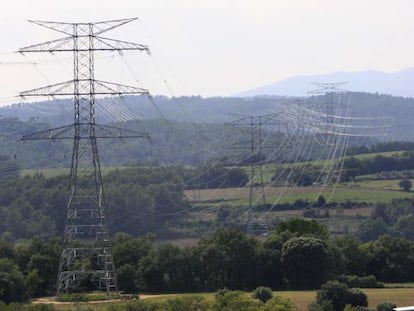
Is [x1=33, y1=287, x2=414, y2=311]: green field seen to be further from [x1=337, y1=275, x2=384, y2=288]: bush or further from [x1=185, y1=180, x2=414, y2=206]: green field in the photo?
[x1=185, y1=180, x2=414, y2=206]: green field

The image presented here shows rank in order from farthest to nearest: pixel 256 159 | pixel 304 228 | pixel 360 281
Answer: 1. pixel 256 159
2. pixel 304 228
3. pixel 360 281

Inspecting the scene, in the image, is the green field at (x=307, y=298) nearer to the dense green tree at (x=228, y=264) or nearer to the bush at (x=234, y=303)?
the bush at (x=234, y=303)

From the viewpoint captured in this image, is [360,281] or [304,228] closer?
[360,281]

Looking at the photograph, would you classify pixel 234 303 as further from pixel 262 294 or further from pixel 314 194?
pixel 314 194

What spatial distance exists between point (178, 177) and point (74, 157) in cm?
10133

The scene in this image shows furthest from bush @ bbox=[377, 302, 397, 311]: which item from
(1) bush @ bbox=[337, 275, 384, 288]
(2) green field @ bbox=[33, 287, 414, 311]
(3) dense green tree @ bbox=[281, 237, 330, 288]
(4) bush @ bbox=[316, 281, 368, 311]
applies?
(3) dense green tree @ bbox=[281, 237, 330, 288]

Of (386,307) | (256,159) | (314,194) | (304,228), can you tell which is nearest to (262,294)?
(386,307)

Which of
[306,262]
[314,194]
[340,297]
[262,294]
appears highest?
[314,194]

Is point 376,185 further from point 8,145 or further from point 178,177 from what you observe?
point 8,145

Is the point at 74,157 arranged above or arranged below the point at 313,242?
above

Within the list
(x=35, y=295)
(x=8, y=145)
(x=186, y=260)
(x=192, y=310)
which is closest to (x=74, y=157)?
(x=192, y=310)

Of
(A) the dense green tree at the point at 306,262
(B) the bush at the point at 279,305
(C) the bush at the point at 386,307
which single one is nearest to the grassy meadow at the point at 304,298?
(C) the bush at the point at 386,307

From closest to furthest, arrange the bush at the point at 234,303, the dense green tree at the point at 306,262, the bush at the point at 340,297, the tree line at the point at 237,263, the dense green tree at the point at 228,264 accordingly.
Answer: the bush at the point at 234,303, the bush at the point at 340,297, the tree line at the point at 237,263, the dense green tree at the point at 306,262, the dense green tree at the point at 228,264

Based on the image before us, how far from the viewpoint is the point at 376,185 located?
145250 mm
